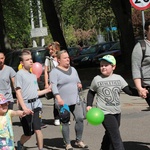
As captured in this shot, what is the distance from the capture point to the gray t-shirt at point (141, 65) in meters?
5.92

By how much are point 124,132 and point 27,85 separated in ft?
8.27

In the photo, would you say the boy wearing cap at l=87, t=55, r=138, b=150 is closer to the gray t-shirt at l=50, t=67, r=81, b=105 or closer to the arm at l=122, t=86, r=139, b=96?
the arm at l=122, t=86, r=139, b=96

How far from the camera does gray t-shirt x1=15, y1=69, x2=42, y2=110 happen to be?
669 centimetres

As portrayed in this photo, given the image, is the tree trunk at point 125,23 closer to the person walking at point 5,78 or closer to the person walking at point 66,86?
the person walking at point 5,78

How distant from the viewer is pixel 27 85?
6.75m

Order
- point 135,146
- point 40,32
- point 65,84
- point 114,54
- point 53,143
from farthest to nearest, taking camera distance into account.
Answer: point 40,32, point 114,54, point 53,143, point 135,146, point 65,84

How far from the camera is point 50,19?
1970cm

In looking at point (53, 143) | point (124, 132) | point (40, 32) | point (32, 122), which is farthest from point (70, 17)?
point (32, 122)

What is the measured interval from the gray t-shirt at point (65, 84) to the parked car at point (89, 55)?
20532mm

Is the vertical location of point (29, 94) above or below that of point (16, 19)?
below

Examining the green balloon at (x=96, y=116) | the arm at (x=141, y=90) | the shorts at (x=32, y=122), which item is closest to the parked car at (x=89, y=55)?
the shorts at (x=32, y=122)

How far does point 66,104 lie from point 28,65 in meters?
0.89

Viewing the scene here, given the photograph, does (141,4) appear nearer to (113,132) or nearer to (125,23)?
(113,132)

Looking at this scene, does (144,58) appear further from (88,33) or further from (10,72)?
(88,33)
